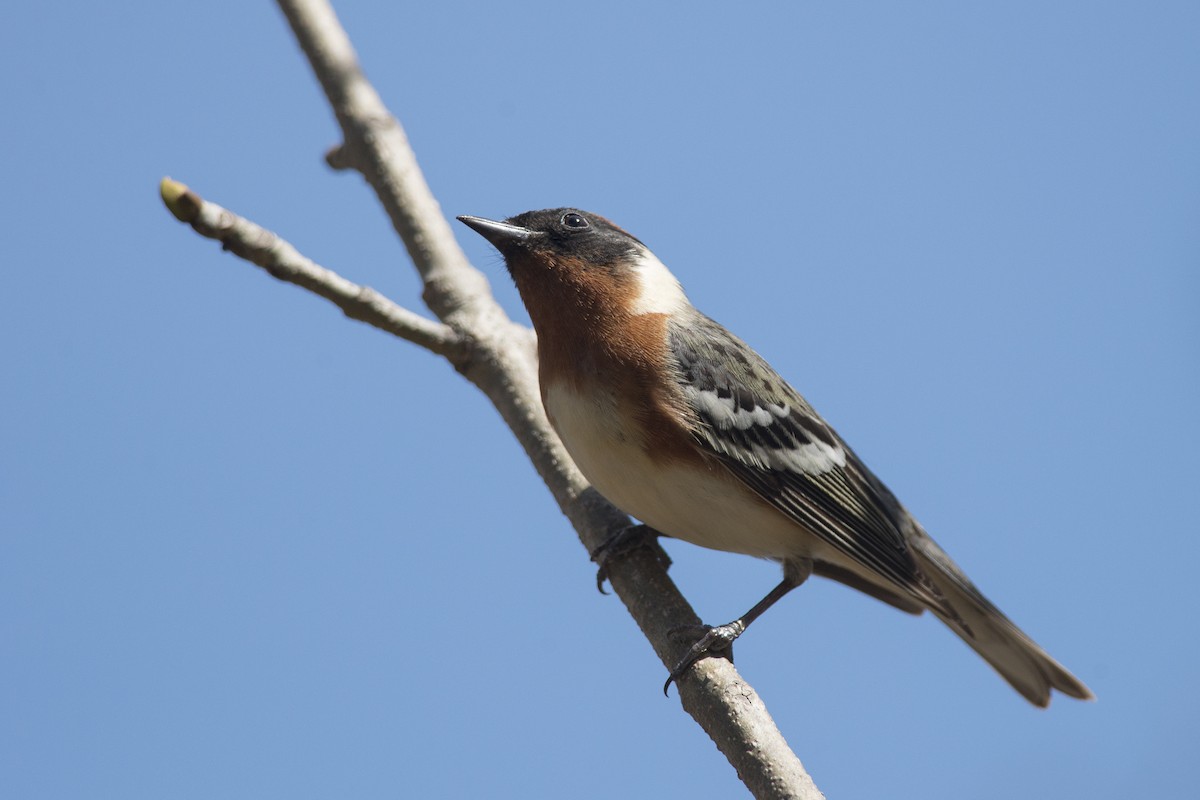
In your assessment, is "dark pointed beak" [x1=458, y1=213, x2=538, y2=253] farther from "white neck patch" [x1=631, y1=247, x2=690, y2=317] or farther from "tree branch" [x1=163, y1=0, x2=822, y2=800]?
"white neck patch" [x1=631, y1=247, x2=690, y2=317]

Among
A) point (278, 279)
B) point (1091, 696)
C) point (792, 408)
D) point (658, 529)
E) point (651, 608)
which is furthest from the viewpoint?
point (1091, 696)

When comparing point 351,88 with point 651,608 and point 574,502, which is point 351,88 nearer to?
point 574,502

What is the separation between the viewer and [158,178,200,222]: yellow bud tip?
3.34 m

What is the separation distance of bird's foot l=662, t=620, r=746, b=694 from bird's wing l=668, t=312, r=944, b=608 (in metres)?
0.83

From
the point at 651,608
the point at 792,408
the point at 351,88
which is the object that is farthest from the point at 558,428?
the point at 351,88

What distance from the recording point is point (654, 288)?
562 cm

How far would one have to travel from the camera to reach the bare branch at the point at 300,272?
3.43m

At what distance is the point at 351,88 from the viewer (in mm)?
5543

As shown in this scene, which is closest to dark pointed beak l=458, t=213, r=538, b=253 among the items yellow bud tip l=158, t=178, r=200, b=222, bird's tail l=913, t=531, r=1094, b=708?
yellow bud tip l=158, t=178, r=200, b=222

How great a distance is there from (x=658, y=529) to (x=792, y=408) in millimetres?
1037

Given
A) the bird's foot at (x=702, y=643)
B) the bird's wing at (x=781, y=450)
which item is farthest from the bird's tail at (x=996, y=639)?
the bird's foot at (x=702, y=643)

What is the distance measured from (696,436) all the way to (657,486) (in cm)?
32

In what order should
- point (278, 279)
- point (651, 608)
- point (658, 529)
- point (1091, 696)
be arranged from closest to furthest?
point (278, 279) < point (651, 608) < point (658, 529) < point (1091, 696)

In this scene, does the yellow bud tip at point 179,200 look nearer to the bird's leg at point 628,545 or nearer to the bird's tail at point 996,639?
the bird's leg at point 628,545
